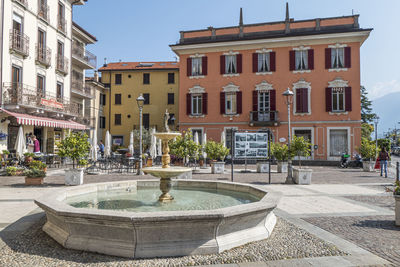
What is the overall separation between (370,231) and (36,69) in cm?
2141

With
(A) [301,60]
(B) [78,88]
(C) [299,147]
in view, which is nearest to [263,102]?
(A) [301,60]

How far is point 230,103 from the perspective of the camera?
26.8 metres

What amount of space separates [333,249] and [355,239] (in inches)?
31.8

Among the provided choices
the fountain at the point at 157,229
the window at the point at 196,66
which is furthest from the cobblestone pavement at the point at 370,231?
the window at the point at 196,66

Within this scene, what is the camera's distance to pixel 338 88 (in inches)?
969

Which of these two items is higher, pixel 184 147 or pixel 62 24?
pixel 62 24

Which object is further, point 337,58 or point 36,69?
point 337,58

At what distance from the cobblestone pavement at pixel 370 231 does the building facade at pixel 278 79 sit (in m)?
19.5

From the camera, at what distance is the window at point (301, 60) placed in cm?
2534

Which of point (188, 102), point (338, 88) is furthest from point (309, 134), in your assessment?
point (188, 102)

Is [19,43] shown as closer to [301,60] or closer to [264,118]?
[264,118]

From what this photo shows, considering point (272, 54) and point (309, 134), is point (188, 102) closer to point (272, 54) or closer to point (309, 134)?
point (272, 54)

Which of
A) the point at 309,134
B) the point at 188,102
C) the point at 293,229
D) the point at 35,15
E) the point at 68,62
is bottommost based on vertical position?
the point at 293,229

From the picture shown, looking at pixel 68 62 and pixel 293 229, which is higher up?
pixel 68 62
